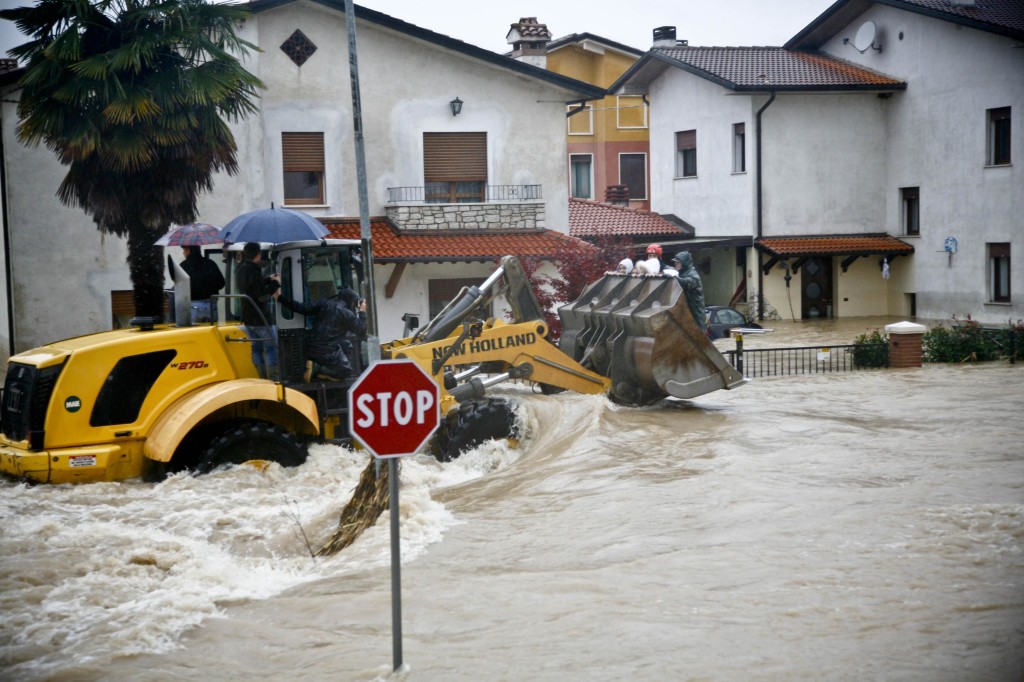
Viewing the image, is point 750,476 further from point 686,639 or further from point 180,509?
point 180,509

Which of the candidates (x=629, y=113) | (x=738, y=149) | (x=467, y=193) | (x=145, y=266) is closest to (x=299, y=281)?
(x=145, y=266)

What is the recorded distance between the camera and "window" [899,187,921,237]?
114 feet

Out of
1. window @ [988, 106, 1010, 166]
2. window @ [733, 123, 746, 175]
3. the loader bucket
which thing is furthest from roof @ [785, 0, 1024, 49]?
the loader bucket

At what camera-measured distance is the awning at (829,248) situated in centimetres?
3384

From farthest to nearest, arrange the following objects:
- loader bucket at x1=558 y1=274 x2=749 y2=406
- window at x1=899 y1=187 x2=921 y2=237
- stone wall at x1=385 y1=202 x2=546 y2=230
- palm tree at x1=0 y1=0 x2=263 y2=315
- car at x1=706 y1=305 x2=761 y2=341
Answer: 1. window at x1=899 y1=187 x2=921 y2=237
2. car at x1=706 y1=305 x2=761 y2=341
3. stone wall at x1=385 y1=202 x2=546 y2=230
4. palm tree at x1=0 y1=0 x2=263 y2=315
5. loader bucket at x1=558 y1=274 x2=749 y2=406

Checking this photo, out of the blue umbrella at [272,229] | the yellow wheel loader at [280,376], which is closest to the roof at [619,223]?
the yellow wheel loader at [280,376]

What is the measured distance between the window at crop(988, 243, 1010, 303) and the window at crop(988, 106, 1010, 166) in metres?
2.35

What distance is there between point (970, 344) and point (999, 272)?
11839mm

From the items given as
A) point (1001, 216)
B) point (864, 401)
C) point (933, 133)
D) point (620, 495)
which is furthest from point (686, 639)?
point (933, 133)

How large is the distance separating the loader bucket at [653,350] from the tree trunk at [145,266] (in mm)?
8227

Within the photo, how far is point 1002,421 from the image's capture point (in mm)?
14875

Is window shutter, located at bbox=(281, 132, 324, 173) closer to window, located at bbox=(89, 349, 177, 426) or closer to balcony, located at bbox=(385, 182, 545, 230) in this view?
balcony, located at bbox=(385, 182, 545, 230)

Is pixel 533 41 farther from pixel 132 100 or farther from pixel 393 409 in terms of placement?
pixel 393 409

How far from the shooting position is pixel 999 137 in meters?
31.8
